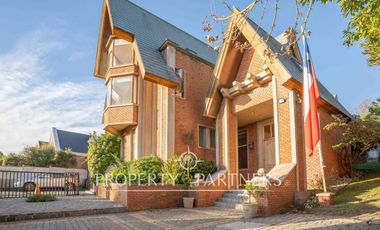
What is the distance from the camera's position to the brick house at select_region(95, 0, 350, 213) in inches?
414

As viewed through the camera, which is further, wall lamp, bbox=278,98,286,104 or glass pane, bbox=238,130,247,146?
glass pane, bbox=238,130,247,146

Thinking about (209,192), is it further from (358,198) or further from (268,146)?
(358,198)

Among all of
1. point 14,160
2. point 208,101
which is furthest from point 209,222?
point 14,160

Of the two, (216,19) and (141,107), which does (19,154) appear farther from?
(216,19)

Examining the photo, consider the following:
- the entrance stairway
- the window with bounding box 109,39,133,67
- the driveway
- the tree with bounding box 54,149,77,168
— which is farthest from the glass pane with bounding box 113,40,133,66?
the tree with bounding box 54,149,77,168

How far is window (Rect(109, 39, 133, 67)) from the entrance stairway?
9.24 meters

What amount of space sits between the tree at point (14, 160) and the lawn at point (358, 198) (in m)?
29.8

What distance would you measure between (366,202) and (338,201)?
79cm

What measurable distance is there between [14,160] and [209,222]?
29133 millimetres

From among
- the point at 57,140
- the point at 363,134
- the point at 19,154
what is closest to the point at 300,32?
the point at 363,134

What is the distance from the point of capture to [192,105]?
16547 millimetres

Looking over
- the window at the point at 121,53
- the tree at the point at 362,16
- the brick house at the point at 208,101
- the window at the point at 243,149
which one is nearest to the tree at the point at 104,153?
the brick house at the point at 208,101

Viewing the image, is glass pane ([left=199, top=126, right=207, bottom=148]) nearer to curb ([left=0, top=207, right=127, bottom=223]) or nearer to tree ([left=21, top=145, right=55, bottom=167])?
curb ([left=0, top=207, right=127, bottom=223])

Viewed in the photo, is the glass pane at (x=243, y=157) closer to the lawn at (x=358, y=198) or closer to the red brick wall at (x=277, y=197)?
the lawn at (x=358, y=198)
